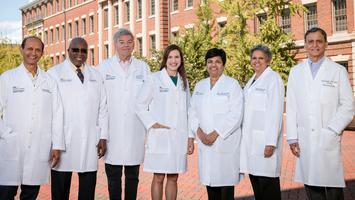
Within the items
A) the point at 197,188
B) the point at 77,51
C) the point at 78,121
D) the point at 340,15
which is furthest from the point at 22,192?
the point at 340,15

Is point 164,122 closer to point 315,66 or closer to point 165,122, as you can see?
point 165,122

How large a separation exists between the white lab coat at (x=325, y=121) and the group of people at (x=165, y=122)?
1 centimetres

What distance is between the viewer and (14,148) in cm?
514

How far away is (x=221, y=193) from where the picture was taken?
5867 millimetres

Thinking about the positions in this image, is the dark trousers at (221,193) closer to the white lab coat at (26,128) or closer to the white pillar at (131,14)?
the white lab coat at (26,128)

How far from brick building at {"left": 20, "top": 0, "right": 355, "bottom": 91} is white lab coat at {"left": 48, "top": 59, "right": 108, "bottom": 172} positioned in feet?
65.4

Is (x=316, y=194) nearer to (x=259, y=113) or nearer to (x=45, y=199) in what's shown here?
(x=259, y=113)

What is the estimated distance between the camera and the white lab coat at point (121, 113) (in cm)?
609

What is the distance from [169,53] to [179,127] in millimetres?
959

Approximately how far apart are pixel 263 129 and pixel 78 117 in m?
2.18

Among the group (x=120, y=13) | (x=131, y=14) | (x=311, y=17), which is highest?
(x=120, y=13)

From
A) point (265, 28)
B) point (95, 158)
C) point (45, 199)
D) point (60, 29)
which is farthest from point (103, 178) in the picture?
point (60, 29)

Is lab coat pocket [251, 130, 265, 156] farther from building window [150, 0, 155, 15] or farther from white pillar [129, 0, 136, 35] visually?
white pillar [129, 0, 136, 35]

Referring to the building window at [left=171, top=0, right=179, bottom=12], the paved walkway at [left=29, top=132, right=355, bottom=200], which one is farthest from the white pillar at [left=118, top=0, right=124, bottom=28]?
the paved walkway at [left=29, top=132, right=355, bottom=200]
